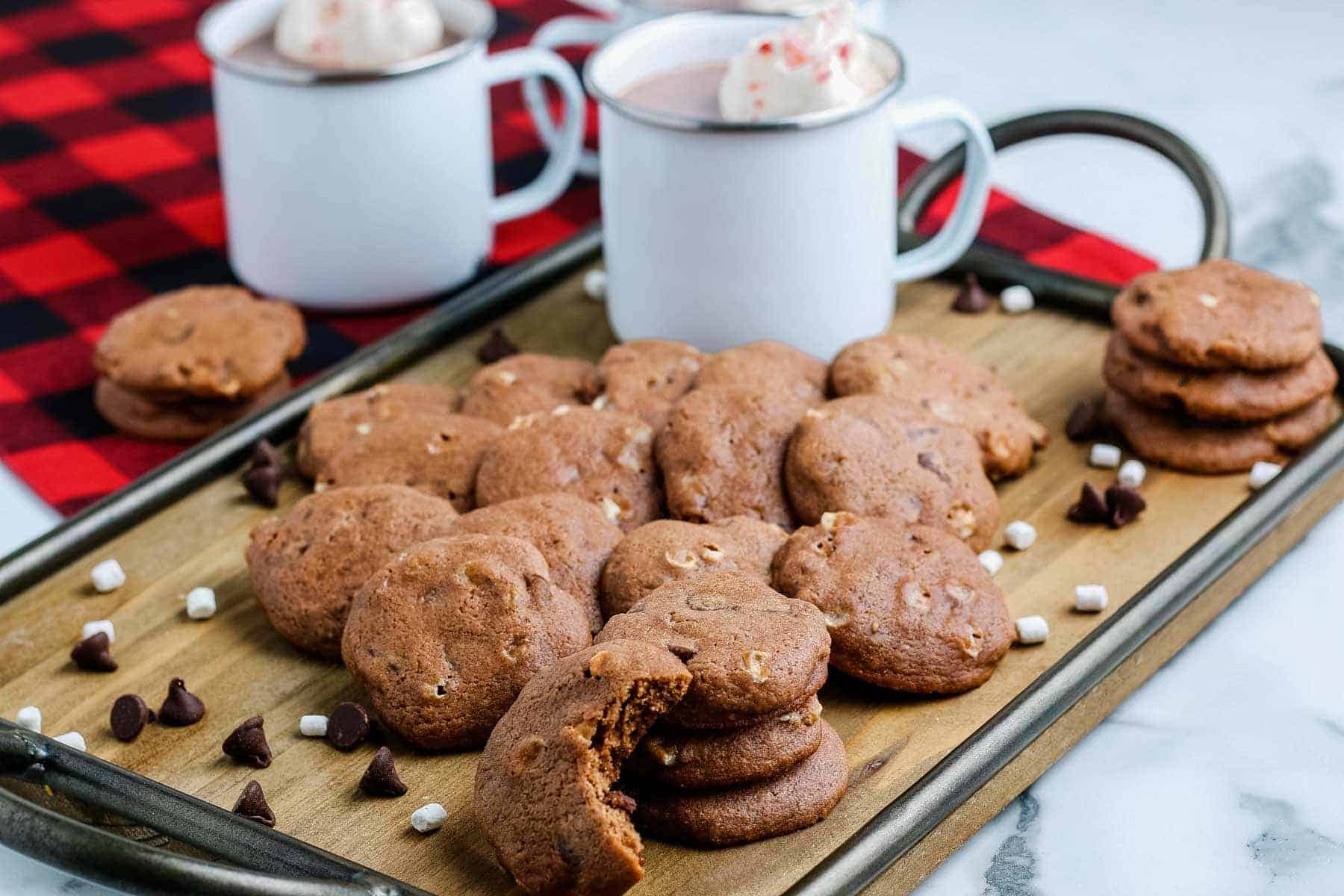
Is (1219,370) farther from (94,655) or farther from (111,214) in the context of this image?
(111,214)

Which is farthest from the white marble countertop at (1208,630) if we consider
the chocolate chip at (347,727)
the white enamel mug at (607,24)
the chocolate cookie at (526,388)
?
the white enamel mug at (607,24)

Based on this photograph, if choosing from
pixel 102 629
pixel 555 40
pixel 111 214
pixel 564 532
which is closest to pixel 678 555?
pixel 564 532

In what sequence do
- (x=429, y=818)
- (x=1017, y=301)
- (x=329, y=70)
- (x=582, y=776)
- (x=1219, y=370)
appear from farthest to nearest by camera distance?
(x=1017, y=301), (x=329, y=70), (x=1219, y=370), (x=429, y=818), (x=582, y=776)

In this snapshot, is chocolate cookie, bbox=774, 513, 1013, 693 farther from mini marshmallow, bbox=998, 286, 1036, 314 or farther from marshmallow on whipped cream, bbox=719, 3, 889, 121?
mini marshmallow, bbox=998, 286, 1036, 314

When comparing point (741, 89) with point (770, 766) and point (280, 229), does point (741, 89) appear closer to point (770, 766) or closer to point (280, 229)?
point (280, 229)

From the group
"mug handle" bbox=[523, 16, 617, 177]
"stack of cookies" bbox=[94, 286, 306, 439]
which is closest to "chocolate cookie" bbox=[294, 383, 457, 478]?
"stack of cookies" bbox=[94, 286, 306, 439]

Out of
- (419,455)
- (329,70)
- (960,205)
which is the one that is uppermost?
(329,70)
